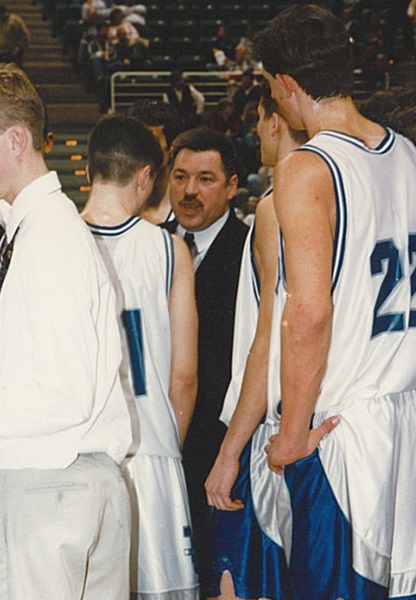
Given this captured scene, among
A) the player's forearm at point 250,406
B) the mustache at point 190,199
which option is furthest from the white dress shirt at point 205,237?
the player's forearm at point 250,406

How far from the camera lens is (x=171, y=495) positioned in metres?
3.36

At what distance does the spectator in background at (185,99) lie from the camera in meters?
14.3

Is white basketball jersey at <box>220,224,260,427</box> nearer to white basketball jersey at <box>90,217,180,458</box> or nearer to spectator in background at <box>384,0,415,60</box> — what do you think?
white basketball jersey at <box>90,217,180,458</box>

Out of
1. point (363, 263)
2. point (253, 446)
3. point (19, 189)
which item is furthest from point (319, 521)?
point (19, 189)

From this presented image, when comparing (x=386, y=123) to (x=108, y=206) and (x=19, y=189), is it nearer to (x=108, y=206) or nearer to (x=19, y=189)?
(x=108, y=206)

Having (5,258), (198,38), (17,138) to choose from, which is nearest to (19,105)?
(17,138)

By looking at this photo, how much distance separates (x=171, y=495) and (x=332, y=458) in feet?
2.57

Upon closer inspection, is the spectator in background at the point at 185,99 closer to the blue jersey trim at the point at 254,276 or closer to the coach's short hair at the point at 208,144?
the coach's short hair at the point at 208,144

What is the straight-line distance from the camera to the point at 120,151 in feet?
11.3

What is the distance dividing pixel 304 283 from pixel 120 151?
1069mm

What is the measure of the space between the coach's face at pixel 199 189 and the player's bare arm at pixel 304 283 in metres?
1.58

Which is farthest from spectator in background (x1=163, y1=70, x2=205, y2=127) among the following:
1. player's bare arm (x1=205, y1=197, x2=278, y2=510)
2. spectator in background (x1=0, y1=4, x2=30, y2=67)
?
player's bare arm (x1=205, y1=197, x2=278, y2=510)

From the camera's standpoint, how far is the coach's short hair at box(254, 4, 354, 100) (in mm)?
2826

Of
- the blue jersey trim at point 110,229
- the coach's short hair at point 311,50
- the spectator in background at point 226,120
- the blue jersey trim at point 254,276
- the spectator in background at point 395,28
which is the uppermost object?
the spectator in background at point 395,28
